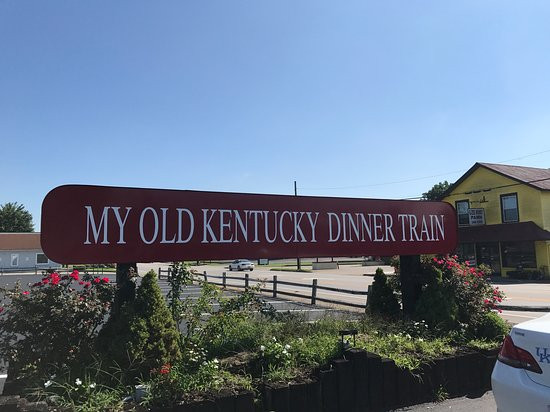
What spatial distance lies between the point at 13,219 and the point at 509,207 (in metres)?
81.7

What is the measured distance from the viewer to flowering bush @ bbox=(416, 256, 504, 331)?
6570mm

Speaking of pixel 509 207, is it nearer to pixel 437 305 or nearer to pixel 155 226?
pixel 437 305

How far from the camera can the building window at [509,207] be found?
3075cm

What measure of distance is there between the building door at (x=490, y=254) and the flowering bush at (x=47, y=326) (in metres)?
31.6

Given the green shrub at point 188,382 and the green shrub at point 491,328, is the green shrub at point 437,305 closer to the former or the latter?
the green shrub at point 491,328

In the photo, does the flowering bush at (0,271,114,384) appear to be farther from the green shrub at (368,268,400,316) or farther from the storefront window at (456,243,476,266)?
the storefront window at (456,243,476,266)

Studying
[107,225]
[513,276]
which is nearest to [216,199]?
[107,225]

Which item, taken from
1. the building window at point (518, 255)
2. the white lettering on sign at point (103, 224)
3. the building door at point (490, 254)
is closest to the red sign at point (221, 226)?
the white lettering on sign at point (103, 224)

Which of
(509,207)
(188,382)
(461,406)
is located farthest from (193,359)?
(509,207)

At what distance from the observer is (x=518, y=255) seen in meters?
30.1

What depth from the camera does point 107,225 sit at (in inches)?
195

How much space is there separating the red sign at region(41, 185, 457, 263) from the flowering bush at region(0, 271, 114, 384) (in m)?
0.43

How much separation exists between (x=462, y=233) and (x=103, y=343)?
32745mm

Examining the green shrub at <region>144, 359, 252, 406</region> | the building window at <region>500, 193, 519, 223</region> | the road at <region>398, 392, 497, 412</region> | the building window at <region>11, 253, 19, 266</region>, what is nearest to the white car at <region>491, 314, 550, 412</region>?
the road at <region>398, 392, 497, 412</region>
